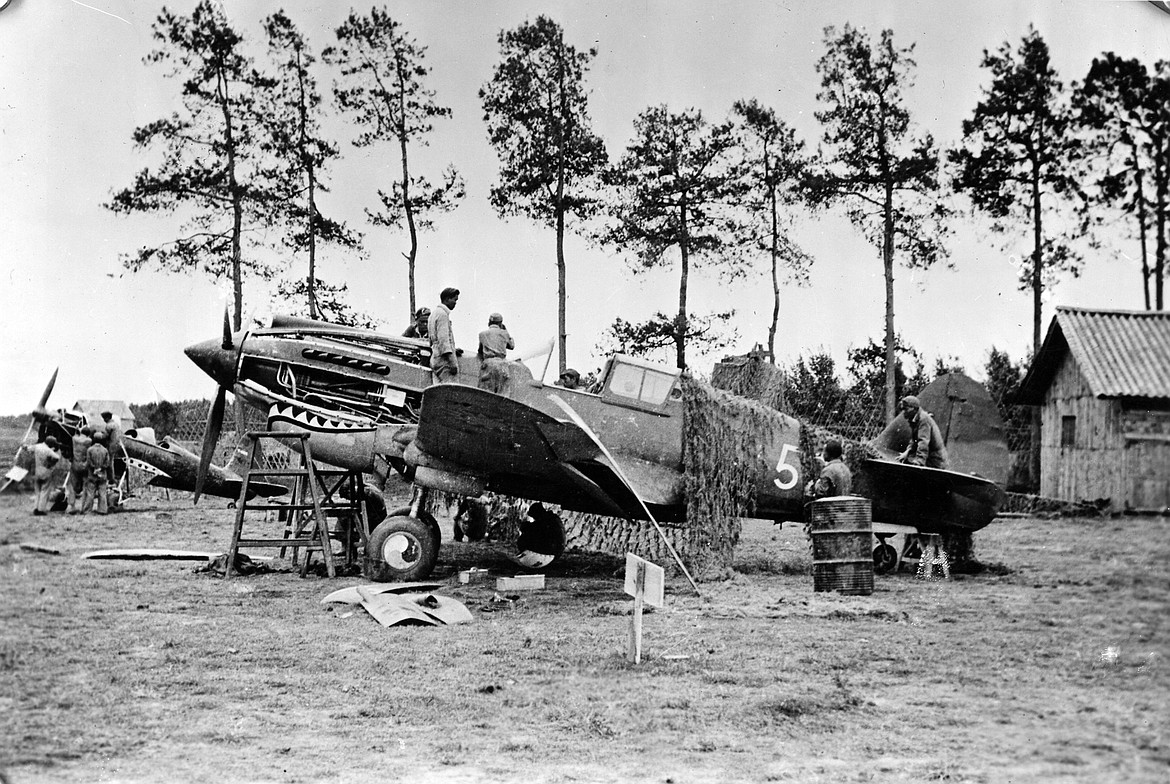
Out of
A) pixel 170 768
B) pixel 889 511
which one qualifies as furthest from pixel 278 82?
pixel 889 511

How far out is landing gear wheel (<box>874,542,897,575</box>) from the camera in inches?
426

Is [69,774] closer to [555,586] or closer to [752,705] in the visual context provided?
[752,705]

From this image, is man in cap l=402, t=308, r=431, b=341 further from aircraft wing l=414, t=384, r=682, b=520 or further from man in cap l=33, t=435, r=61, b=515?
man in cap l=33, t=435, r=61, b=515

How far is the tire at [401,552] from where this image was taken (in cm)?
927

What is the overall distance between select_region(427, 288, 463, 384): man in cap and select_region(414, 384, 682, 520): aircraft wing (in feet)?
3.29

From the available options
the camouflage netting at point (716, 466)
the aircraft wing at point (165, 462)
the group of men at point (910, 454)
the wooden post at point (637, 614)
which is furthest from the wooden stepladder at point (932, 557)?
the aircraft wing at point (165, 462)

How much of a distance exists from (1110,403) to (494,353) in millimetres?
6724

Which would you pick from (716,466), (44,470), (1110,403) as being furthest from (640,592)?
(44,470)

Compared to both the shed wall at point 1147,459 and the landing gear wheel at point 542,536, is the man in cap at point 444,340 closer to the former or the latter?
the landing gear wheel at point 542,536

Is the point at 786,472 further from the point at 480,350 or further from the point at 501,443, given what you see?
the point at 480,350

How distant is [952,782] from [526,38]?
495cm

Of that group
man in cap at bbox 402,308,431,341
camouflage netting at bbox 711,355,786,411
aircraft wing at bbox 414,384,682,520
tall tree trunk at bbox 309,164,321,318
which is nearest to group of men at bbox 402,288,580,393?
man in cap at bbox 402,308,431,341

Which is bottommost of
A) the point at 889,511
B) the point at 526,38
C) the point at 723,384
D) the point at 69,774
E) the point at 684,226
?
the point at 69,774

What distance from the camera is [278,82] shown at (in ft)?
22.9
